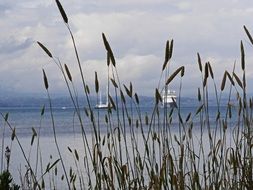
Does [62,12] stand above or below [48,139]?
above

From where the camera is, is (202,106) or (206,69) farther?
(202,106)

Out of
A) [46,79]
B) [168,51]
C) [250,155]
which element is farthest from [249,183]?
[46,79]

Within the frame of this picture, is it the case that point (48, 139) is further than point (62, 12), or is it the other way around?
point (48, 139)

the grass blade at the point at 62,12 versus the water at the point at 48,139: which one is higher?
the grass blade at the point at 62,12

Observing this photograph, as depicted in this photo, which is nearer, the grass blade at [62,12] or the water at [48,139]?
the grass blade at [62,12]

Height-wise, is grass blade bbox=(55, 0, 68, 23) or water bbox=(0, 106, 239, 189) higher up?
grass blade bbox=(55, 0, 68, 23)

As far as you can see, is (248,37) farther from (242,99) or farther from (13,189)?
(13,189)

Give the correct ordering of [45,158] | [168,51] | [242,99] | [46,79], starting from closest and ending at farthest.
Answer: [168,51], [46,79], [242,99], [45,158]

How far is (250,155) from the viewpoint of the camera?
514 cm

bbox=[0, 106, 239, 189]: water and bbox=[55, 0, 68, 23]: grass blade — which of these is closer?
bbox=[55, 0, 68, 23]: grass blade

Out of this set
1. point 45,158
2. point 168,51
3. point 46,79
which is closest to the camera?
point 168,51

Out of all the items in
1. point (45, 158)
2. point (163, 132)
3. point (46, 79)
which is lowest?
point (45, 158)

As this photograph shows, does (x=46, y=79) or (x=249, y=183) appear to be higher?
(x=46, y=79)

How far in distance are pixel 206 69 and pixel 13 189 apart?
1.80m
